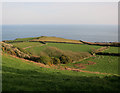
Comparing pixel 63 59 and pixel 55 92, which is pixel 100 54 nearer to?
pixel 63 59

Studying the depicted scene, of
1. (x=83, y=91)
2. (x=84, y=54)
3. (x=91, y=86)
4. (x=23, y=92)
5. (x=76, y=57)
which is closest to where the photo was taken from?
(x=23, y=92)

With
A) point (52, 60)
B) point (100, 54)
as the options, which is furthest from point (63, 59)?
point (100, 54)

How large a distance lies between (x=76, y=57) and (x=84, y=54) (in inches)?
217

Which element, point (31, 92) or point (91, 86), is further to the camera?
point (91, 86)

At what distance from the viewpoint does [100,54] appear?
5916cm

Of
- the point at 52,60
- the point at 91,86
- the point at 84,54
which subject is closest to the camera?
the point at 91,86

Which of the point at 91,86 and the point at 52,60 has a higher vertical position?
the point at 91,86

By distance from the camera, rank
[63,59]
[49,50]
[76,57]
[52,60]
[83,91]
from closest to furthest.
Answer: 1. [83,91]
2. [52,60]
3. [63,59]
4. [76,57]
5. [49,50]

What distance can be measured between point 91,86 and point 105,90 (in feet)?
4.67

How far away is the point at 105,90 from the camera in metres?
11.7

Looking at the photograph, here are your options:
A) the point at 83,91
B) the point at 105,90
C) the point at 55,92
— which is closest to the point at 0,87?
the point at 55,92

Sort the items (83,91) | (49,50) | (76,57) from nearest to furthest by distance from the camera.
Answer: (83,91) → (76,57) → (49,50)

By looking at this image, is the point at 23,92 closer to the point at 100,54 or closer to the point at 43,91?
the point at 43,91

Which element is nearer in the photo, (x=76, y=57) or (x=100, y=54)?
(x=76, y=57)
